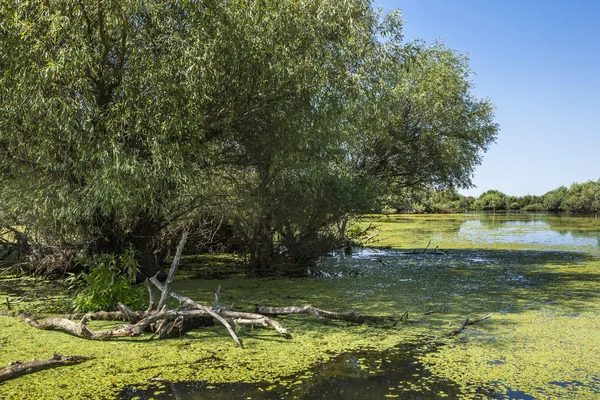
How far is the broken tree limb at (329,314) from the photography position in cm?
754

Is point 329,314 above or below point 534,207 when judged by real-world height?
below

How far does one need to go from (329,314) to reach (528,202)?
268ft

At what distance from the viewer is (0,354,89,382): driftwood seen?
5.21 meters

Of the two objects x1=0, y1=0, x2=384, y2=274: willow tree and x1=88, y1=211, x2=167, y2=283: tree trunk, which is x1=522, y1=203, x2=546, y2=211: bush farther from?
x1=88, y1=211, x2=167, y2=283: tree trunk

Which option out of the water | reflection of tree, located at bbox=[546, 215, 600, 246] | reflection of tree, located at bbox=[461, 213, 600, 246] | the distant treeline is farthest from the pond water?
the distant treeline

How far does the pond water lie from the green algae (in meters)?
0.02

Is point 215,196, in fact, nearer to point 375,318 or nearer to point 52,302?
point 52,302

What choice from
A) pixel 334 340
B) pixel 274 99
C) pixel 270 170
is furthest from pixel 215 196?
pixel 334 340

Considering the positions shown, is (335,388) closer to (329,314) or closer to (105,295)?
(329,314)

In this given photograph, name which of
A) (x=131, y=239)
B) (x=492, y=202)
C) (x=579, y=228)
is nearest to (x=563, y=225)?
(x=579, y=228)

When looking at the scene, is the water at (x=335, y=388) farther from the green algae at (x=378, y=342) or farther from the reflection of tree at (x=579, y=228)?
the reflection of tree at (x=579, y=228)

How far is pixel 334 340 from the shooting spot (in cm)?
673

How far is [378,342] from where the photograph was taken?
6.68m

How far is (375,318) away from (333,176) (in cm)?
467
